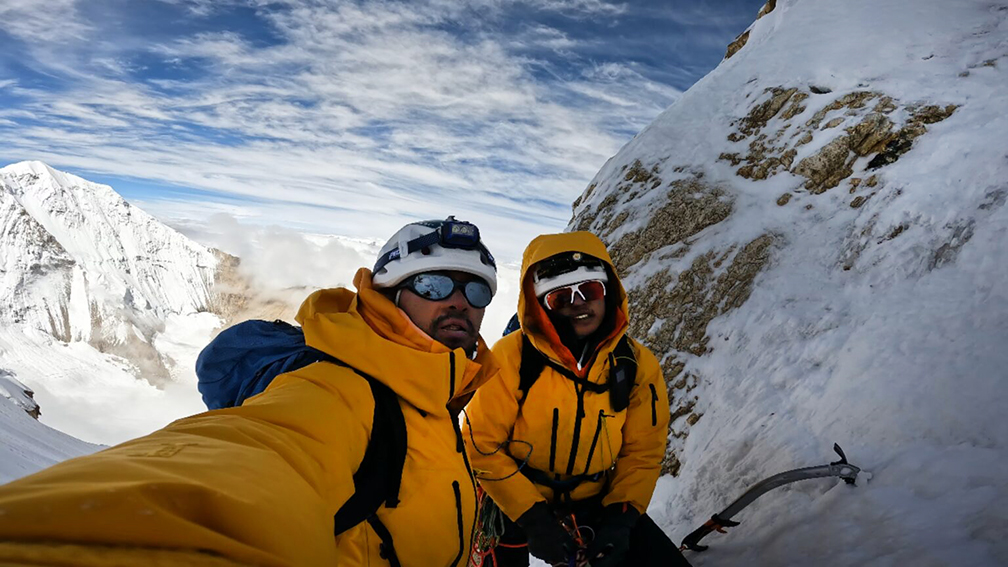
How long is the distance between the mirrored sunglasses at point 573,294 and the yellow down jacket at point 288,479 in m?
1.14

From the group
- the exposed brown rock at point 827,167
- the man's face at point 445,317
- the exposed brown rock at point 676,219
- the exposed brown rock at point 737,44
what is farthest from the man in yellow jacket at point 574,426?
the exposed brown rock at point 737,44

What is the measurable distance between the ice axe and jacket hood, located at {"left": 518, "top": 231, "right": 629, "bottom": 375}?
61.9 inches

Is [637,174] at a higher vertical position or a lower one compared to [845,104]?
lower

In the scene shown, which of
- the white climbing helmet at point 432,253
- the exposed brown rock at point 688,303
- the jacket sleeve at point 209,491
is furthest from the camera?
the exposed brown rock at point 688,303

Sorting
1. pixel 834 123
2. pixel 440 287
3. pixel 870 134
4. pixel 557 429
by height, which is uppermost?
pixel 834 123

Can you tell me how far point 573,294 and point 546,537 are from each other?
1.78 m

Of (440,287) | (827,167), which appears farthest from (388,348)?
(827,167)

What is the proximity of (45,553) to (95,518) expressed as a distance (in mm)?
76

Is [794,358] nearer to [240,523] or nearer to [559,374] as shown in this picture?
[559,374]

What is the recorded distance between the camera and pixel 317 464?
1.67 metres

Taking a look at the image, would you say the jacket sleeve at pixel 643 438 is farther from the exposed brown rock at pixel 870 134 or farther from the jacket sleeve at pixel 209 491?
the exposed brown rock at pixel 870 134

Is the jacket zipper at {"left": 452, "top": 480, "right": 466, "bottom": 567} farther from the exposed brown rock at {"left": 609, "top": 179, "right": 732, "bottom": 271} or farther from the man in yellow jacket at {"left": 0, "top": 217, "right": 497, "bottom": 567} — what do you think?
the exposed brown rock at {"left": 609, "top": 179, "right": 732, "bottom": 271}

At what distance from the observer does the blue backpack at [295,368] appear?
2025 millimetres

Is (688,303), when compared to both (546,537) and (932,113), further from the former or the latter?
(546,537)
